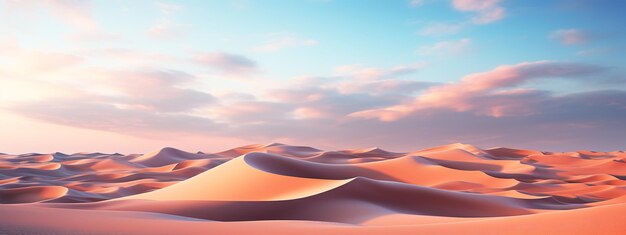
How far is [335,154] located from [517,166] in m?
11.1

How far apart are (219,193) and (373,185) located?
2624mm

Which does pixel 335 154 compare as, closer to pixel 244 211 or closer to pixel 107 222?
pixel 244 211

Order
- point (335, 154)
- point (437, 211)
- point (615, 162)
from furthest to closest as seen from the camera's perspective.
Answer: point (335, 154)
point (615, 162)
point (437, 211)

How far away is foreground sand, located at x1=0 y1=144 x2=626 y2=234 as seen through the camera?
3.62 metres

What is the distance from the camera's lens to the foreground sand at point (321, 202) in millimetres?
3619

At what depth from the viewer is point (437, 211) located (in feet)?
27.5

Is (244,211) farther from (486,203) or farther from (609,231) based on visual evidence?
(609,231)

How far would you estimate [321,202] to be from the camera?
7.30 m

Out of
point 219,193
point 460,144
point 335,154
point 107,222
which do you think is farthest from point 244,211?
point 460,144

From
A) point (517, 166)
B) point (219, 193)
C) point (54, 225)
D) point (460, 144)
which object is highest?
point (460, 144)

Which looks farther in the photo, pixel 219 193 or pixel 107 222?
pixel 219 193

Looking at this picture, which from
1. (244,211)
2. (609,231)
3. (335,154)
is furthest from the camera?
(335,154)

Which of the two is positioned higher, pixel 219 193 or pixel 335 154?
pixel 335 154

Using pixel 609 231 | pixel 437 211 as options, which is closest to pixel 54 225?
pixel 609 231
